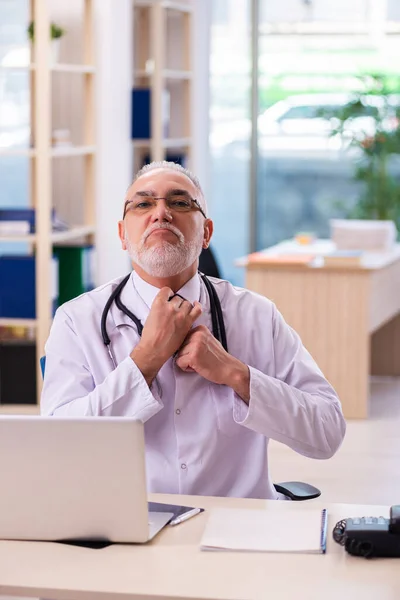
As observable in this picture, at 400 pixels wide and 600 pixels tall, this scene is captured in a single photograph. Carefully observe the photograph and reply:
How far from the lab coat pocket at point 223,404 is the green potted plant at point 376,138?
4862mm

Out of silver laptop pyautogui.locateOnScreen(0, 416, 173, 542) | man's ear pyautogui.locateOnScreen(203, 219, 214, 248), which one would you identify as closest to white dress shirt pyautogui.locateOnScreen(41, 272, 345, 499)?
man's ear pyautogui.locateOnScreen(203, 219, 214, 248)

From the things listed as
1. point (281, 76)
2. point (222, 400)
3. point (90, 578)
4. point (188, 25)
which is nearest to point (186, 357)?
point (222, 400)

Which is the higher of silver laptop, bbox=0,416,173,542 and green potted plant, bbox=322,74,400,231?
green potted plant, bbox=322,74,400,231

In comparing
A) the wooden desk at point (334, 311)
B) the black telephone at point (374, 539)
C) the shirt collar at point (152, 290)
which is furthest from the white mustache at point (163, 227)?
the wooden desk at point (334, 311)

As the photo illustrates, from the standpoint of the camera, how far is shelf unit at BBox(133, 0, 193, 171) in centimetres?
656

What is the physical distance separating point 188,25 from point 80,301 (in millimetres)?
5056

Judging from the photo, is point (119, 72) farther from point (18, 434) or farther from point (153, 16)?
point (18, 434)

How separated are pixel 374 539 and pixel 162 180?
0.98 m

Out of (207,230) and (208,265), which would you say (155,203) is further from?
(208,265)

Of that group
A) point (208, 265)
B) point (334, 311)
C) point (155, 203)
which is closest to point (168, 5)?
point (334, 311)

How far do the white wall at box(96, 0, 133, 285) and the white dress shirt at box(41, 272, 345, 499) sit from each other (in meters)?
3.70

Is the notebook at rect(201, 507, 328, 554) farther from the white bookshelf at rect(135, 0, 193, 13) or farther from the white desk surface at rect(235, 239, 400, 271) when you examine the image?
the white bookshelf at rect(135, 0, 193, 13)

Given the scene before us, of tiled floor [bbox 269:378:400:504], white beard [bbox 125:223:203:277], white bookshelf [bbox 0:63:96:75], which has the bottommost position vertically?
tiled floor [bbox 269:378:400:504]

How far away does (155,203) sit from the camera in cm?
227
